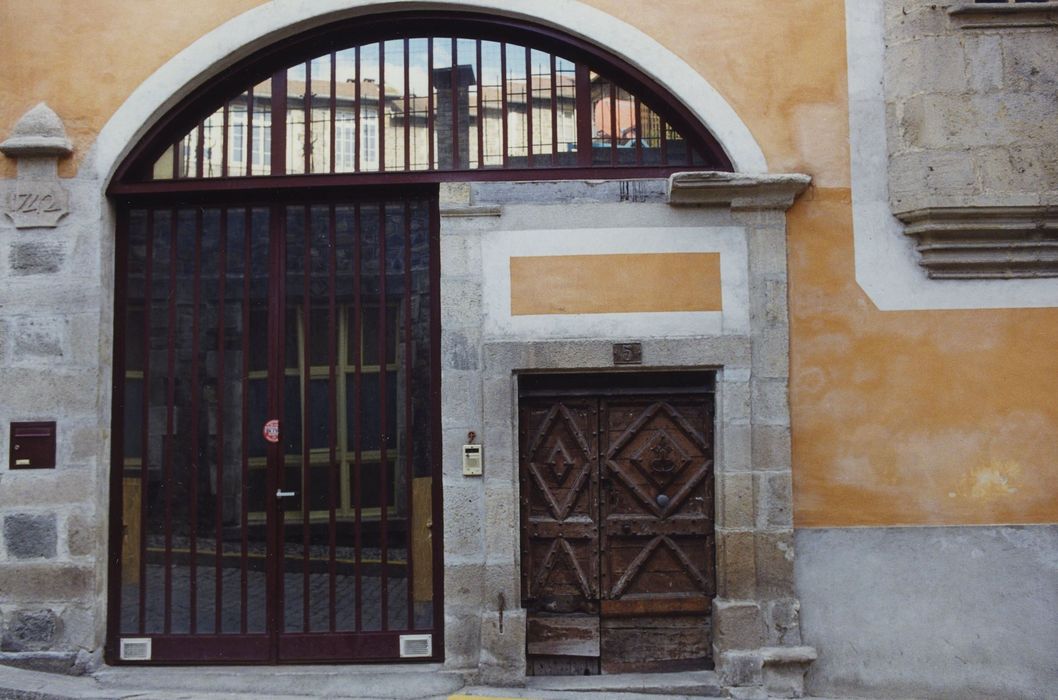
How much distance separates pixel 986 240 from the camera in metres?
5.04

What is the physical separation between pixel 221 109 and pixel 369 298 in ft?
5.27

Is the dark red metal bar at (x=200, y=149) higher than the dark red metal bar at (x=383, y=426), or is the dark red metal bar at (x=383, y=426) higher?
the dark red metal bar at (x=200, y=149)

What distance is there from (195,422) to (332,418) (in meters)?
0.88

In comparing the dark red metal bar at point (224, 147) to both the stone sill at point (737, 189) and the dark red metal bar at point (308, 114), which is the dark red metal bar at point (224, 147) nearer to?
the dark red metal bar at point (308, 114)

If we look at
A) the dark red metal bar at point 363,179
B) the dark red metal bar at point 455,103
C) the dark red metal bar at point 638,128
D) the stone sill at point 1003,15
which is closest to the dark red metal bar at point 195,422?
the dark red metal bar at point 363,179

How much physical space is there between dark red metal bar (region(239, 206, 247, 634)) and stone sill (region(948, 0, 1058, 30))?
4657 millimetres

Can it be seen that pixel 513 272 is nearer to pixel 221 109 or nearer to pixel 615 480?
pixel 615 480

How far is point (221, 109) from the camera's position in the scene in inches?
214

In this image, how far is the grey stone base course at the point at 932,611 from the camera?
4.96 meters

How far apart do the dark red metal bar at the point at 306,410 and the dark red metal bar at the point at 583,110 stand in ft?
6.06

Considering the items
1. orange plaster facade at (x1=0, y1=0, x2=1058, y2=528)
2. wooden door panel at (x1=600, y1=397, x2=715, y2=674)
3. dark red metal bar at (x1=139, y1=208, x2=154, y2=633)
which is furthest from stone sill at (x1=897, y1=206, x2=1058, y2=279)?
dark red metal bar at (x1=139, y1=208, x2=154, y2=633)

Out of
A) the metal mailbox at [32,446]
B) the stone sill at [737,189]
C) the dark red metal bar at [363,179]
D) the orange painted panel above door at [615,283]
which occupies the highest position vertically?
the dark red metal bar at [363,179]

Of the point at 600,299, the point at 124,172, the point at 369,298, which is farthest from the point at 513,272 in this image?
the point at 124,172

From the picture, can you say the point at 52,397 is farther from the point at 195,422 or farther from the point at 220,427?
the point at 220,427
